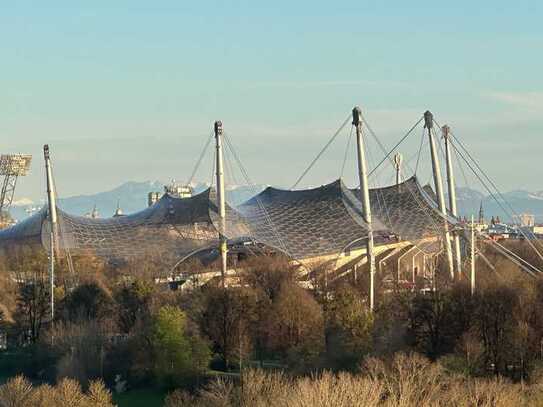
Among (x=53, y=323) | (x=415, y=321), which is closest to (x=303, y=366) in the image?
(x=415, y=321)

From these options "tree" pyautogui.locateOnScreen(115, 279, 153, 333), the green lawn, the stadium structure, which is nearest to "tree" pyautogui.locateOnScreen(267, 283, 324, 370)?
the green lawn

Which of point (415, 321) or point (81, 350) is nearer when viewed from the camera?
point (415, 321)

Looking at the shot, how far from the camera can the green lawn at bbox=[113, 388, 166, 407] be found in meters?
38.2

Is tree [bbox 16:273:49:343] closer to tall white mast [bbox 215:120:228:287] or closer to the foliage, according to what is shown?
tall white mast [bbox 215:120:228:287]

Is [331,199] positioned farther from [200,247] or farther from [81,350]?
[81,350]

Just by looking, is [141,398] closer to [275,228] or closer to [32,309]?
[32,309]

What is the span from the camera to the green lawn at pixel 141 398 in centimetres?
3816

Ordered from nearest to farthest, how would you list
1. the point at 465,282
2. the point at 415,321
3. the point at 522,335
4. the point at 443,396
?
1. the point at 443,396
2. the point at 522,335
3. the point at 415,321
4. the point at 465,282

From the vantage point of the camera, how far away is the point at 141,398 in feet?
128

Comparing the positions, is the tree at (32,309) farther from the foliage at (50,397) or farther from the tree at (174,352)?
the foliage at (50,397)

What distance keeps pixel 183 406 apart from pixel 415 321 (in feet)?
31.3

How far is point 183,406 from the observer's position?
3153cm

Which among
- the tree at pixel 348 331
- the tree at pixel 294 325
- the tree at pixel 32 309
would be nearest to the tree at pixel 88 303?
the tree at pixel 32 309

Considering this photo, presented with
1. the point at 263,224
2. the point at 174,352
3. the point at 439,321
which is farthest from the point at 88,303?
the point at 263,224
